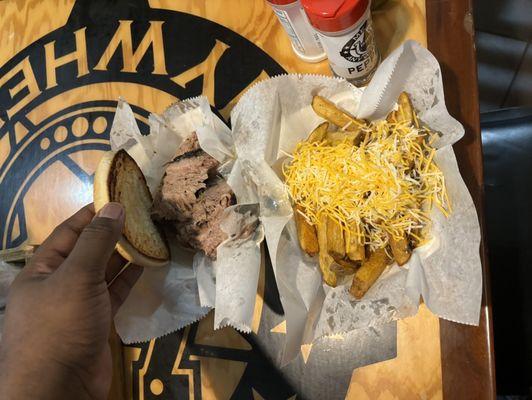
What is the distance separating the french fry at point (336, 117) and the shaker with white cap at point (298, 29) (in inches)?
6.9

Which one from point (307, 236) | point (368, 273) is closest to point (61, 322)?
point (307, 236)

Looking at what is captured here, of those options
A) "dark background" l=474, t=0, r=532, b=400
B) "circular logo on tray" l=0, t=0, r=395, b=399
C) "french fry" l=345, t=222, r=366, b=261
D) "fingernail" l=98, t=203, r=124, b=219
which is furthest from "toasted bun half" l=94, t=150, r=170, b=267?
"dark background" l=474, t=0, r=532, b=400

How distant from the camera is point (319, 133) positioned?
121 cm

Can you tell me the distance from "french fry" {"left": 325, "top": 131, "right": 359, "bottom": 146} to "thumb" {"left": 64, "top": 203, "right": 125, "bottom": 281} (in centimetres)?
52

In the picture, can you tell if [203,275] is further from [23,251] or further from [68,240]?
[23,251]

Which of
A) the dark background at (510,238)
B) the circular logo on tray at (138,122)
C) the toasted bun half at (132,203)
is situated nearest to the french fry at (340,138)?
the circular logo on tray at (138,122)

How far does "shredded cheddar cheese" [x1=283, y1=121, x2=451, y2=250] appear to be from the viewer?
3.66ft

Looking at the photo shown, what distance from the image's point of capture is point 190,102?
1.36 metres

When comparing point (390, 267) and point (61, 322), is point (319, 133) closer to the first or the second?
point (390, 267)

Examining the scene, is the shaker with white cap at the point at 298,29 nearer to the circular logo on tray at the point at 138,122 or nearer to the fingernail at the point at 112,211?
the circular logo on tray at the point at 138,122

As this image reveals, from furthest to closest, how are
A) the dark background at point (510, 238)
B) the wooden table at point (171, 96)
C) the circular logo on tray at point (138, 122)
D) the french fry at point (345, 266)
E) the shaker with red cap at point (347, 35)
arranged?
the dark background at point (510, 238), the circular logo on tray at point (138, 122), the wooden table at point (171, 96), the french fry at point (345, 266), the shaker with red cap at point (347, 35)

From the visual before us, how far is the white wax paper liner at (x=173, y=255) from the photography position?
1.28m

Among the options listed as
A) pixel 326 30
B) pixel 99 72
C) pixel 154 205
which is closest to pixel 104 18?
pixel 99 72

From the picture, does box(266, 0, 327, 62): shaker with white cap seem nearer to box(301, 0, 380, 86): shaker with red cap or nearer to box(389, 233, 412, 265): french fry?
box(301, 0, 380, 86): shaker with red cap
